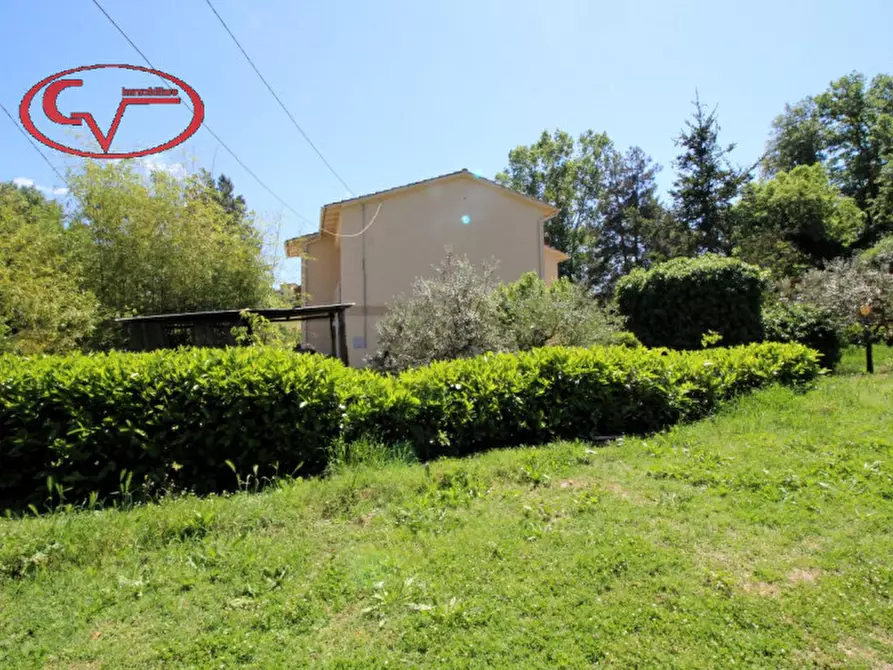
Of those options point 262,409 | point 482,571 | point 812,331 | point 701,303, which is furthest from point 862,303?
point 262,409

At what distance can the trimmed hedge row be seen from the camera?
4.11m

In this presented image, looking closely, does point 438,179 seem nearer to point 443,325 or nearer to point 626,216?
point 443,325

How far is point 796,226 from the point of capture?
21438mm

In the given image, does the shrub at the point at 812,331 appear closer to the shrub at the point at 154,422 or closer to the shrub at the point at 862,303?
the shrub at the point at 862,303

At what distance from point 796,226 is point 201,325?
77.7 ft

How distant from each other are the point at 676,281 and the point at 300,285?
13.0 metres

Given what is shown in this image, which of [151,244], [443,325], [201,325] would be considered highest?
[151,244]

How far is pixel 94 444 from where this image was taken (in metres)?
4.09

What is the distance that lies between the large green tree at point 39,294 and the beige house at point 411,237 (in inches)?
243

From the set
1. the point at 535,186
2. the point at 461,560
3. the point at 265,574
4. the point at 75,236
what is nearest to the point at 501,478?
the point at 461,560

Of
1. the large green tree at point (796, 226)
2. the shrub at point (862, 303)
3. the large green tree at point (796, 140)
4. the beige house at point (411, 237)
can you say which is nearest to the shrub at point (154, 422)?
the beige house at point (411, 237)

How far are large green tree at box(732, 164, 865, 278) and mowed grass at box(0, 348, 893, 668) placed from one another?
19.6 m

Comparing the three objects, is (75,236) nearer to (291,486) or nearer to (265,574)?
(291,486)

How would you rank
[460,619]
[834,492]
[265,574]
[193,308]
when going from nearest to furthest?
1. [460,619]
2. [265,574]
3. [834,492]
4. [193,308]
